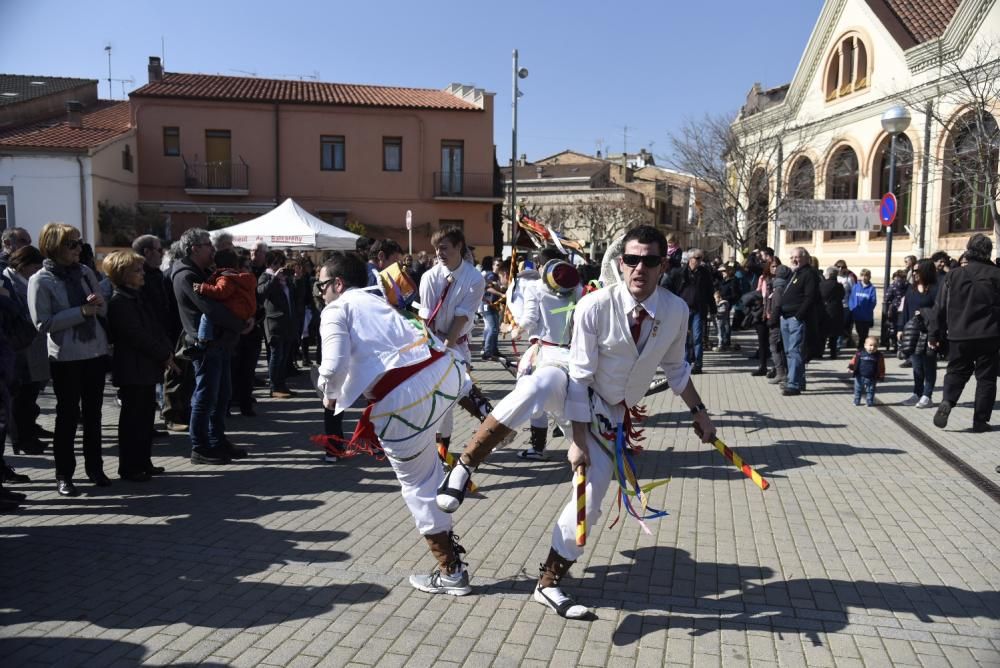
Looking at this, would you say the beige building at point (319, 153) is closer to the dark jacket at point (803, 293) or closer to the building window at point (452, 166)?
the building window at point (452, 166)

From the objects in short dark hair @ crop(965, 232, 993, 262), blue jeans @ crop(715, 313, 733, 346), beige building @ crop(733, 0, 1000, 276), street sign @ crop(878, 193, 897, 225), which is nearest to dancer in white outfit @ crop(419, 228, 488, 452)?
short dark hair @ crop(965, 232, 993, 262)

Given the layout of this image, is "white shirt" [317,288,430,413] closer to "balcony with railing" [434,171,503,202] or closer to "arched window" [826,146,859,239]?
"arched window" [826,146,859,239]

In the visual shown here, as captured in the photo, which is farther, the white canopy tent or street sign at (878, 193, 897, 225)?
the white canopy tent

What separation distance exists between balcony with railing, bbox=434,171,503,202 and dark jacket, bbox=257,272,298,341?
2431cm

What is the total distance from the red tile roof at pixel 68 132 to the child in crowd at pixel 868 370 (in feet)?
89.0

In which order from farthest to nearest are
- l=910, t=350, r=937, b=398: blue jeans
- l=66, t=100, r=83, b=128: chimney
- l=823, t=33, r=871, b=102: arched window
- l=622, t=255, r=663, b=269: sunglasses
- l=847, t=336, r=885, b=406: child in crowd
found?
l=66, t=100, r=83, b=128: chimney < l=823, t=33, r=871, b=102: arched window < l=847, t=336, r=885, b=406: child in crowd < l=910, t=350, r=937, b=398: blue jeans < l=622, t=255, r=663, b=269: sunglasses

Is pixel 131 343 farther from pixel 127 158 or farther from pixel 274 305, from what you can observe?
pixel 127 158

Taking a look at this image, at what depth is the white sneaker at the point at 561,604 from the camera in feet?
12.5

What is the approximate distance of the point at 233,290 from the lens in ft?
22.4

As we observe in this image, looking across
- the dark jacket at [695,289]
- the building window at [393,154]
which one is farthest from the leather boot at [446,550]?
the building window at [393,154]

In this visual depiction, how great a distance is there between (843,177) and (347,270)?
27.7 meters

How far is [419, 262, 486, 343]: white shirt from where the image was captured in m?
6.52

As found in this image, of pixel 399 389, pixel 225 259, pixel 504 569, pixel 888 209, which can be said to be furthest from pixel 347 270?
pixel 888 209

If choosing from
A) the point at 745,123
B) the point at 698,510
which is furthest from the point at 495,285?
the point at 745,123
